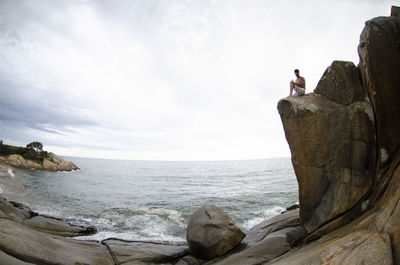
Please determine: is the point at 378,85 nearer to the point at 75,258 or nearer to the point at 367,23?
the point at 367,23

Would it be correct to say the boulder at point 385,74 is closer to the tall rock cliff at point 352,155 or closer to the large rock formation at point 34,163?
the tall rock cliff at point 352,155

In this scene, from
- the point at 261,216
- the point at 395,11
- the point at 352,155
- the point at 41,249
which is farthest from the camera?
the point at 261,216

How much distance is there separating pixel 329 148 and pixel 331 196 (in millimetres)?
1862

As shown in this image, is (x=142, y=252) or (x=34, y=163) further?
(x=34, y=163)

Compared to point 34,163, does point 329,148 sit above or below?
above

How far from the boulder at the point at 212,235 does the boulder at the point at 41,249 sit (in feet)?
12.9

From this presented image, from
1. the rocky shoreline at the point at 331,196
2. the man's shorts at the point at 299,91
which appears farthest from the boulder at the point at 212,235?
the man's shorts at the point at 299,91

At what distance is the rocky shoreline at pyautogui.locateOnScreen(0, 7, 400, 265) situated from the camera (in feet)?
17.4

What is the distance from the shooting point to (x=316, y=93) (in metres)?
8.89

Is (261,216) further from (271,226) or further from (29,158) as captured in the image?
(29,158)

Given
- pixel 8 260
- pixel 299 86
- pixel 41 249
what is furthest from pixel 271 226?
pixel 8 260

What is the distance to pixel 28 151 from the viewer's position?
1951 inches

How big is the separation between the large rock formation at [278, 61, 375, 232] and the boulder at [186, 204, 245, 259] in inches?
137

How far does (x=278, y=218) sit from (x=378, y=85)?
29.1 ft
